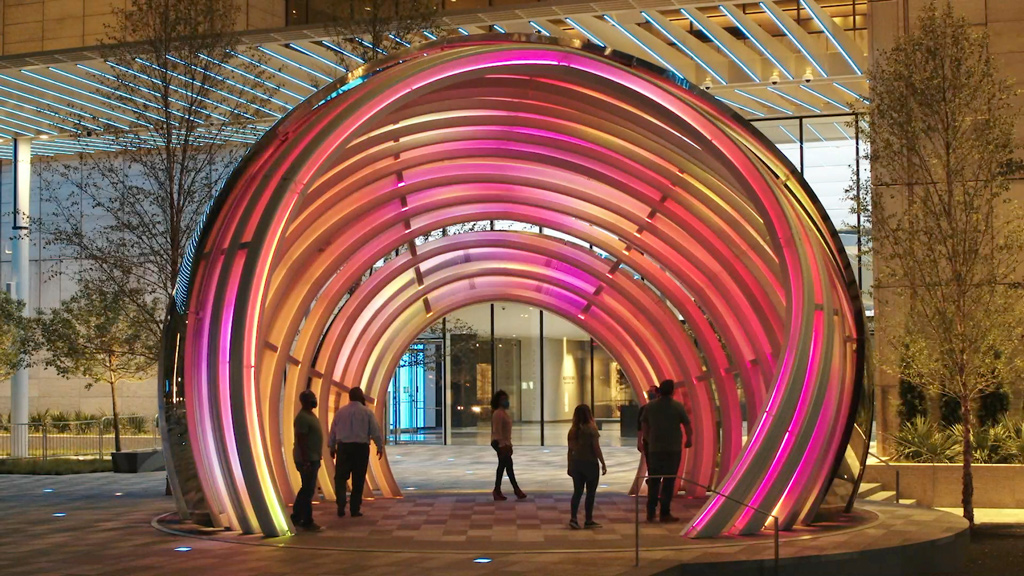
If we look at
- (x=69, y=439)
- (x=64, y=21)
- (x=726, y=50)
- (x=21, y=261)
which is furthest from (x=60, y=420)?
(x=726, y=50)

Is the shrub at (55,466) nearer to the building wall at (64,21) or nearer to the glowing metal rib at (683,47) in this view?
the building wall at (64,21)

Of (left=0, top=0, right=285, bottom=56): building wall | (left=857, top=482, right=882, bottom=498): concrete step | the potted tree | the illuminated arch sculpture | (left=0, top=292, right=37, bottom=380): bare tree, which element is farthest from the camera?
(left=0, top=292, right=37, bottom=380): bare tree

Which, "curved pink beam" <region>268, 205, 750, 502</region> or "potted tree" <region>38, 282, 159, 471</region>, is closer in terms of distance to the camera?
"curved pink beam" <region>268, 205, 750, 502</region>

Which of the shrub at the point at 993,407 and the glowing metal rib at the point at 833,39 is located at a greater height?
the glowing metal rib at the point at 833,39

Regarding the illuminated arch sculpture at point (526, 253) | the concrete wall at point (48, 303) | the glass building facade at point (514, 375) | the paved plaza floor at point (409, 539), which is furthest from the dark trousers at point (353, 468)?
the concrete wall at point (48, 303)

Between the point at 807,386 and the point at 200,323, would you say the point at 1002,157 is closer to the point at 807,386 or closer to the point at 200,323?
the point at 807,386

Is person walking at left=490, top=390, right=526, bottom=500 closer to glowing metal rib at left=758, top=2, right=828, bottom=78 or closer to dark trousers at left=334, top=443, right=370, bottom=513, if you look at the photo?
dark trousers at left=334, top=443, right=370, bottom=513

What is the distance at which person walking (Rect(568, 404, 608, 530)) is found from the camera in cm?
1270

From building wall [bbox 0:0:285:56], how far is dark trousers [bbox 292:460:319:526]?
42.3 feet

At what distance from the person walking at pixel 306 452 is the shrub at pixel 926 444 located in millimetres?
Result: 9775

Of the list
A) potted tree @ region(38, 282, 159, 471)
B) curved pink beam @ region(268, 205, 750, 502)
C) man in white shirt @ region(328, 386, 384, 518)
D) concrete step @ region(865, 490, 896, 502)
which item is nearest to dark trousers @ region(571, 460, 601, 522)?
man in white shirt @ region(328, 386, 384, 518)

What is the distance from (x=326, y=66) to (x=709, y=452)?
38.4 ft

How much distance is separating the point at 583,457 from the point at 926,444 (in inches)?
303

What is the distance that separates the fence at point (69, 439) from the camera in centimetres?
2730
